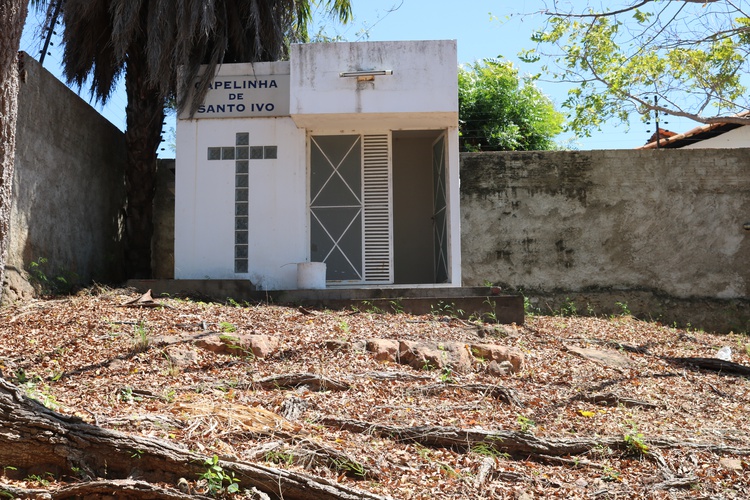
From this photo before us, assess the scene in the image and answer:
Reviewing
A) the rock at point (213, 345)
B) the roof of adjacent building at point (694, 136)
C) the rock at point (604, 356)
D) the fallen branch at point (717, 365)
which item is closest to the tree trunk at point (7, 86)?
the rock at point (213, 345)

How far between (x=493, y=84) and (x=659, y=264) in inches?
243

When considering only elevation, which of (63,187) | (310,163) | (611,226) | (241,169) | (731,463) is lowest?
(731,463)

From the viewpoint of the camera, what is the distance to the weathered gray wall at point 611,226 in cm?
1300

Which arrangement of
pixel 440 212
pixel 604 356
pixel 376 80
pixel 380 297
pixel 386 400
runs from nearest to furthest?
pixel 386 400 < pixel 604 356 < pixel 380 297 < pixel 376 80 < pixel 440 212

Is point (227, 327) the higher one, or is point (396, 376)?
point (227, 327)

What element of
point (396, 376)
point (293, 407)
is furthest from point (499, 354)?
point (293, 407)

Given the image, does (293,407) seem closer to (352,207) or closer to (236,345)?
(236,345)

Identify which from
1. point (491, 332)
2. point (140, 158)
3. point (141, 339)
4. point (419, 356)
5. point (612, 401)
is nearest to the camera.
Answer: point (612, 401)

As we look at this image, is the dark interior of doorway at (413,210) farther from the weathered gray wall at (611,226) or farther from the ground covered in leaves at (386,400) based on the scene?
the ground covered in leaves at (386,400)

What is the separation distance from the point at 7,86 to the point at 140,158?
8348mm

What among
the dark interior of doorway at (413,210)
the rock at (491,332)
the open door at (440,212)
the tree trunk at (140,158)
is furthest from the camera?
the dark interior of doorway at (413,210)

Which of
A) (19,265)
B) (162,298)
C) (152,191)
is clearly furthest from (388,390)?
(152,191)

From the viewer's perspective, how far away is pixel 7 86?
4355 millimetres

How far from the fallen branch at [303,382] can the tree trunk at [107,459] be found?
189 cm
